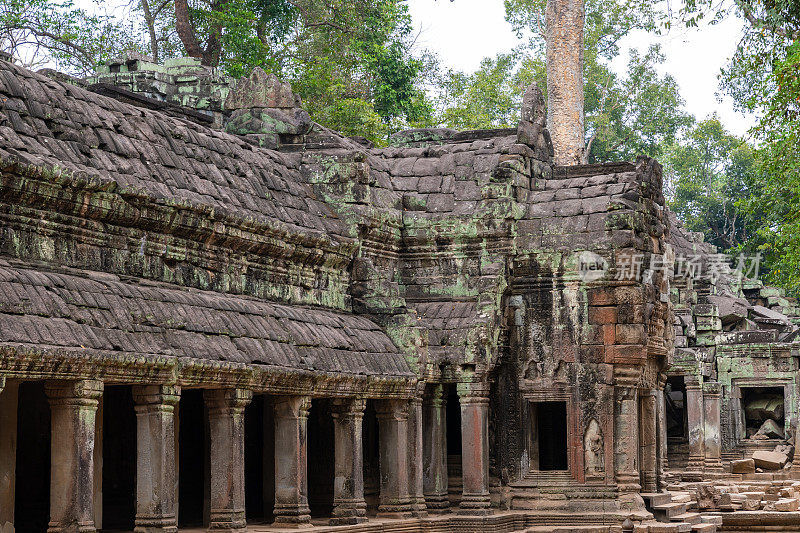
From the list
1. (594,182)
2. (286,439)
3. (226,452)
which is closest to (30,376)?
(226,452)

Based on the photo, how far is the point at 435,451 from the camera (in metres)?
19.4

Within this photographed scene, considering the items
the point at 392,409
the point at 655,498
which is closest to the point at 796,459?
the point at 655,498

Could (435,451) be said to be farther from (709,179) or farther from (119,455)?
(709,179)

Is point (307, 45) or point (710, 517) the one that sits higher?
point (307, 45)

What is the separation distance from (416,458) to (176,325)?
5.47m

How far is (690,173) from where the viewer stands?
5556 cm

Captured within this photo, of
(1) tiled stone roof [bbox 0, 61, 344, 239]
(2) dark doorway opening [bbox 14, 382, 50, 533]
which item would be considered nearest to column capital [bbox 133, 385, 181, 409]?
(1) tiled stone roof [bbox 0, 61, 344, 239]

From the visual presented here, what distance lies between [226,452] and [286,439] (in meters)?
1.36

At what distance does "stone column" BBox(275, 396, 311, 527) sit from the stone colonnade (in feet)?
0.04

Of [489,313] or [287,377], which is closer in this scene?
[287,377]

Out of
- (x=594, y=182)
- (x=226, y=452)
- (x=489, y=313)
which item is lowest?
(x=226, y=452)

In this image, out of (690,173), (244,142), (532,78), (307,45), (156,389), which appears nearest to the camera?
(156,389)

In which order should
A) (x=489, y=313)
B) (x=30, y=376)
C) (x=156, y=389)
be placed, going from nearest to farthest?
(x=30, y=376), (x=156, y=389), (x=489, y=313)

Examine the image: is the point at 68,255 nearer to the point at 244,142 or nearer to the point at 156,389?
the point at 156,389
